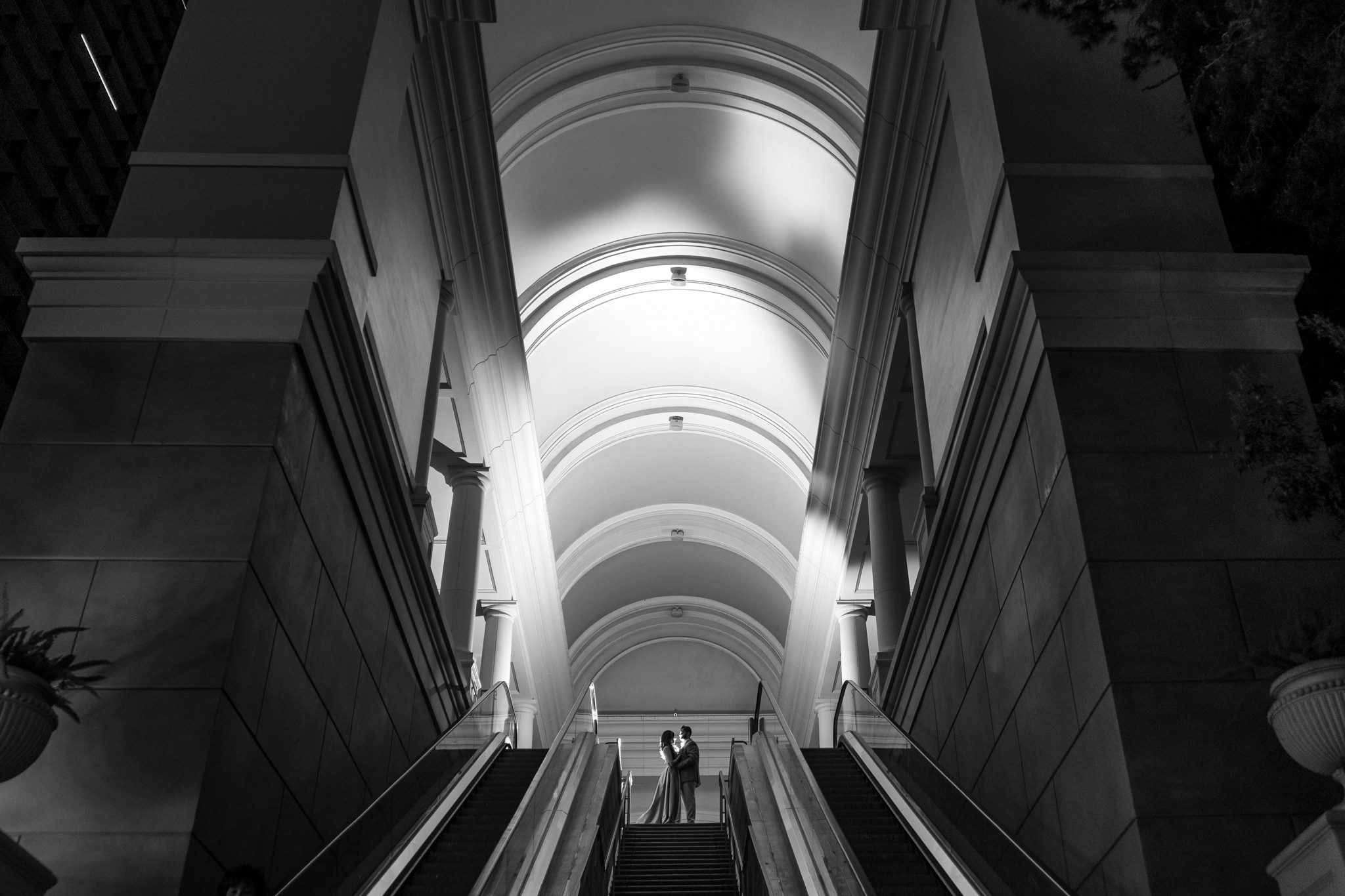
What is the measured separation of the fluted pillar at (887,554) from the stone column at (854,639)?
3616mm

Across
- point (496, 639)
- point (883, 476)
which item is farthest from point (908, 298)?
→ point (496, 639)

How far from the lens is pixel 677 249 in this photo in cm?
1897

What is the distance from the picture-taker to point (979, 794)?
952cm

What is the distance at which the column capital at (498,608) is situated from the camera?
2031 centimetres

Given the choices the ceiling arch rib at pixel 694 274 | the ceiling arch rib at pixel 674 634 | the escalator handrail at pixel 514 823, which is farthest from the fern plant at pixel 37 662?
the ceiling arch rib at pixel 674 634

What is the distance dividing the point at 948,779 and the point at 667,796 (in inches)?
365

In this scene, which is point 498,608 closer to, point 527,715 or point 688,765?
point 527,715

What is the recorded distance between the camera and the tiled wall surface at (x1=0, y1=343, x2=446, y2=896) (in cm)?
635

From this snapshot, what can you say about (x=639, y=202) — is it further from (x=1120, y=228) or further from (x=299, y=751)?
(x=299, y=751)

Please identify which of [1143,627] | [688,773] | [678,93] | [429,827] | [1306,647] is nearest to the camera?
[1306,647]

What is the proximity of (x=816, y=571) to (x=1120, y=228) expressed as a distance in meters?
12.3

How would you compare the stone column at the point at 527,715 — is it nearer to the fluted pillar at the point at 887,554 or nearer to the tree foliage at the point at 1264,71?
the fluted pillar at the point at 887,554

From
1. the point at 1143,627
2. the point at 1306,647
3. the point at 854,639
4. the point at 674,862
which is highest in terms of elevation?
the point at 854,639

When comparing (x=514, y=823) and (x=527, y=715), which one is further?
(x=527, y=715)
